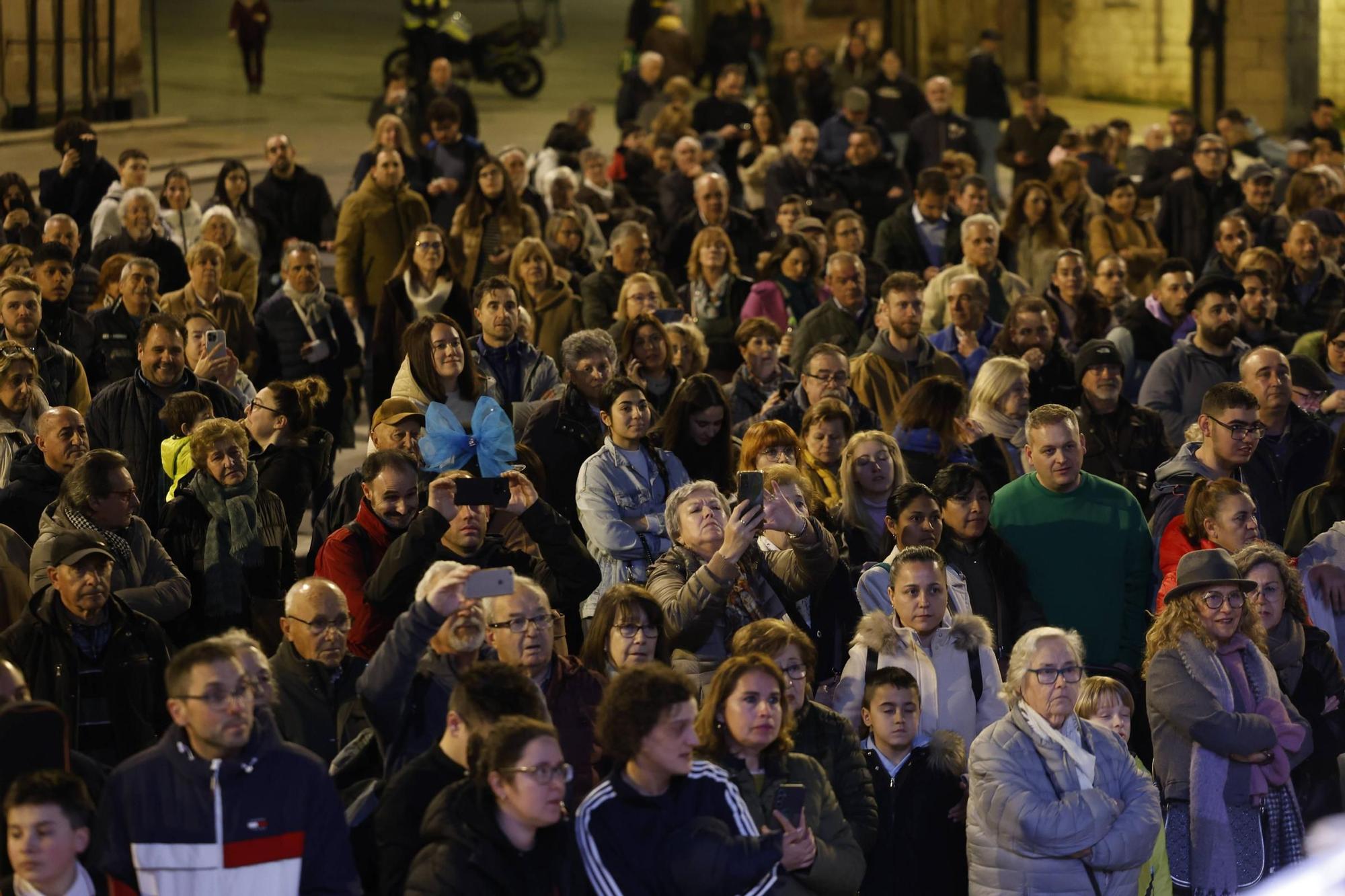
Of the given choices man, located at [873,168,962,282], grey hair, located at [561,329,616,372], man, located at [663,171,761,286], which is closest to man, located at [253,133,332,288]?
man, located at [663,171,761,286]

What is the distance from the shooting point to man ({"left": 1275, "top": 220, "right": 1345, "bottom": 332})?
1327cm

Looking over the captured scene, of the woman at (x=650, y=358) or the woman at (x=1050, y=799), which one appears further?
the woman at (x=650, y=358)

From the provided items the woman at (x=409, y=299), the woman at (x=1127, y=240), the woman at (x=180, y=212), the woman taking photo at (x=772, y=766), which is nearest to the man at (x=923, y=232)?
the woman at (x=1127, y=240)

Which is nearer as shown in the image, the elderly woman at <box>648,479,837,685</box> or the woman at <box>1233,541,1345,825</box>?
the elderly woman at <box>648,479,837,685</box>

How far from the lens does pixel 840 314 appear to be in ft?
38.9

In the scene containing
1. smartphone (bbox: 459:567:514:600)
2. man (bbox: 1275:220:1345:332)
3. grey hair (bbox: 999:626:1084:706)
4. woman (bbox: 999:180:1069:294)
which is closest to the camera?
smartphone (bbox: 459:567:514:600)

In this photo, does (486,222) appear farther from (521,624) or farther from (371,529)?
(521,624)

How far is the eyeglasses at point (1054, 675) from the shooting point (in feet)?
22.9

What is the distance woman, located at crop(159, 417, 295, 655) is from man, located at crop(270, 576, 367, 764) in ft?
4.83

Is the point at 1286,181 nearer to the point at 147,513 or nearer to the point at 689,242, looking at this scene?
the point at 689,242

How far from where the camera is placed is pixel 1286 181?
18203mm

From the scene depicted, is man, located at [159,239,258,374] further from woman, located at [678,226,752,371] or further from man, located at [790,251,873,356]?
man, located at [790,251,873,356]

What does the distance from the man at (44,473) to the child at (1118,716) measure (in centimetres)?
376

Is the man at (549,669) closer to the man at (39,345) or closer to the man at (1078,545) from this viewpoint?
the man at (1078,545)
